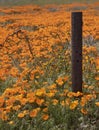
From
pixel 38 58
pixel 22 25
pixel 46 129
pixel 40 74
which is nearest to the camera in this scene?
pixel 46 129

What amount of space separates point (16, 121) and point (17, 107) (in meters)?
0.23

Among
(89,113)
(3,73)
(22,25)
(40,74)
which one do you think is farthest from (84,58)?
(22,25)

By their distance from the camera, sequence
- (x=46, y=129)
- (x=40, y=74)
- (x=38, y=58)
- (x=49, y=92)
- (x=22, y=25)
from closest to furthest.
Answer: (x=46, y=129) < (x=49, y=92) < (x=40, y=74) < (x=38, y=58) < (x=22, y=25)

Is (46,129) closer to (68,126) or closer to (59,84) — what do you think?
(68,126)

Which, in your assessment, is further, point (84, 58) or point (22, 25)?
point (22, 25)

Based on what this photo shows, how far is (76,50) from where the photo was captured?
304 inches

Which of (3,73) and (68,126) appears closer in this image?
(68,126)

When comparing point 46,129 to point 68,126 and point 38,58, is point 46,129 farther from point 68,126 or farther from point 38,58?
point 38,58

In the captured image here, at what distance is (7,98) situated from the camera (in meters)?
7.96

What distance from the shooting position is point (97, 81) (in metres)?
8.20

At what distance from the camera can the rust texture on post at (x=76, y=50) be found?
764cm

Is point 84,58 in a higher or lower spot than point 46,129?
higher

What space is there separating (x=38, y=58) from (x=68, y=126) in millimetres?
3928

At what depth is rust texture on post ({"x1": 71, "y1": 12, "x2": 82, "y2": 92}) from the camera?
7.64m
